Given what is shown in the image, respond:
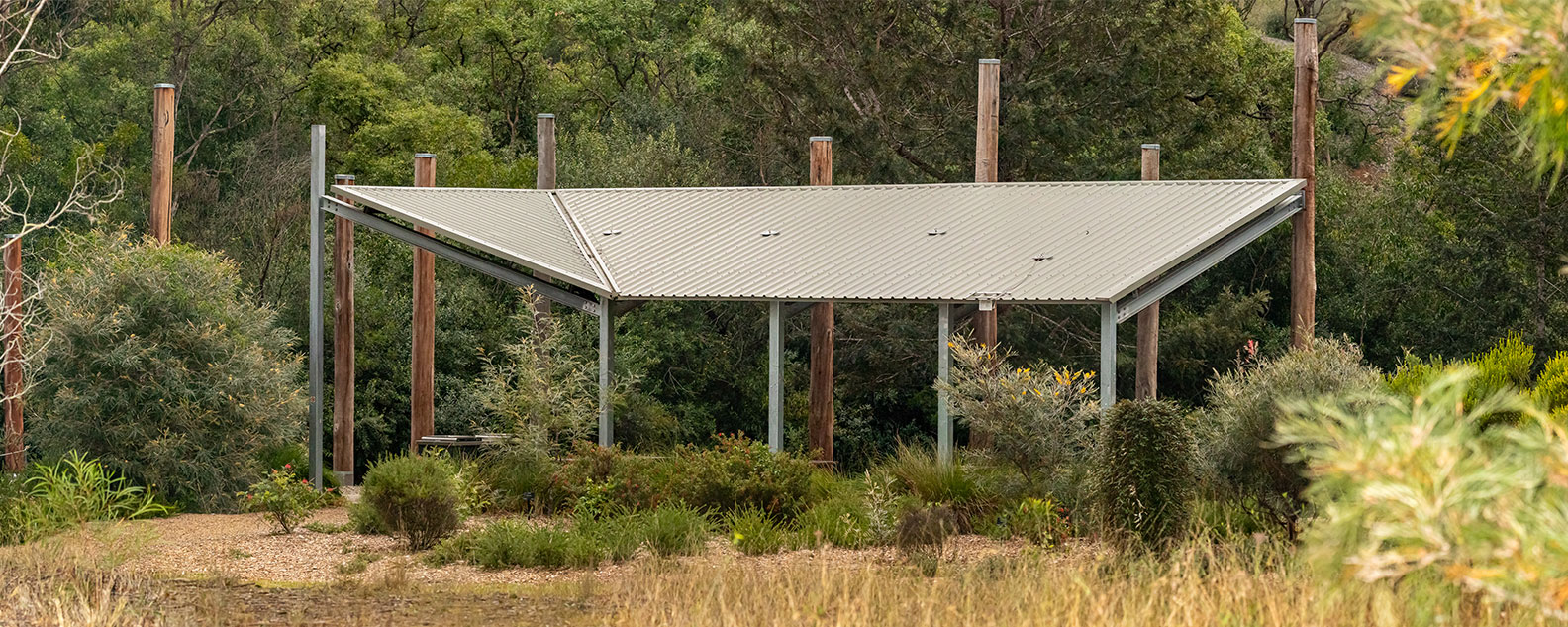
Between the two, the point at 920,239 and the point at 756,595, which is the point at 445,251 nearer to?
the point at 920,239

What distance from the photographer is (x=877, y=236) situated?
15836 mm

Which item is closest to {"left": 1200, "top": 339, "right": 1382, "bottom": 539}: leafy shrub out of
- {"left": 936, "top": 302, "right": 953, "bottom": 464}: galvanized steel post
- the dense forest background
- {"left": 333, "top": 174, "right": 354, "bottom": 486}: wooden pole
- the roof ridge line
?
{"left": 936, "top": 302, "right": 953, "bottom": 464}: galvanized steel post

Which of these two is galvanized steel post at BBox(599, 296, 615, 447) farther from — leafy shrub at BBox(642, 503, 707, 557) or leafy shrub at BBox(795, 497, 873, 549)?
leafy shrub at BBox(642, 503, 707, 557)

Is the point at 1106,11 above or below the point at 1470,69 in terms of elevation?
above

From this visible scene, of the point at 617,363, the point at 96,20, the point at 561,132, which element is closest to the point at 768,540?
the point at 617,363

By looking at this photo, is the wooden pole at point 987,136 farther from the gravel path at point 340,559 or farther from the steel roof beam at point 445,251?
the gravel path at point 340,559

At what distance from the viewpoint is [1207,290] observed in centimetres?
2488

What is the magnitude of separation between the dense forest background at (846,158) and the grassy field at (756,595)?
12.9m

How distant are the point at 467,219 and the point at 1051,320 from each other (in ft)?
33.3

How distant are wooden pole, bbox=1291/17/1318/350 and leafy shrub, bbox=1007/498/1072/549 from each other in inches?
224

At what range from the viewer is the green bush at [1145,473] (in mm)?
9727

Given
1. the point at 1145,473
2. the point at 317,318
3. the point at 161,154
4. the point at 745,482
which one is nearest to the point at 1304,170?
the point at 745,482

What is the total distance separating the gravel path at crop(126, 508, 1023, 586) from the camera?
391 inches

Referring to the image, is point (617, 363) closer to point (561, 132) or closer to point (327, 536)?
point (561, 132)
